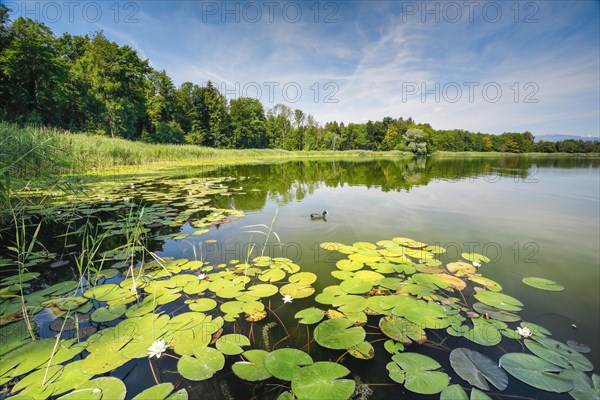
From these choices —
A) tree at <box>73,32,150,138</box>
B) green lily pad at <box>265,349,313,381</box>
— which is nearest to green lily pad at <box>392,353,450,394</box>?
green lily pad at <box>265,349,313,381</box>

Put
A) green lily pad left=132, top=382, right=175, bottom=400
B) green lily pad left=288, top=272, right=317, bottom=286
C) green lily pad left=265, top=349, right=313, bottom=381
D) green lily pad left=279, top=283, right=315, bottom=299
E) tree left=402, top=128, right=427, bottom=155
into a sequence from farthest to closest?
tree left=402, top=128, right=427, bottom=155 → green lily pad left=288, top=272, right=317, bottom=286 → green lily pad left=279, top=283, right=315, bottom=299 → green lily pad left=265, top=349, right=313, bottom=381 → green lily pad left=132, top=382, right=175, bottom=400

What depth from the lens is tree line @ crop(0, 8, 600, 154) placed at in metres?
17.1

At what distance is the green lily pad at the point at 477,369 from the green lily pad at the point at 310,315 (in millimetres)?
805

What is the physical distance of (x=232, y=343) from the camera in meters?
1.48

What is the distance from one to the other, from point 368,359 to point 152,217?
398 centimetres

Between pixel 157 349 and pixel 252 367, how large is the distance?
565 mm

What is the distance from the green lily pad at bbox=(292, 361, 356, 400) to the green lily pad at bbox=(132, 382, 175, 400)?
60cm

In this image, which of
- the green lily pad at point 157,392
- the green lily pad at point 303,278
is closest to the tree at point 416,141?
the green lily pad at point 303,278

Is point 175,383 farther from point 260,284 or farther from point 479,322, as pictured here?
point 479,322

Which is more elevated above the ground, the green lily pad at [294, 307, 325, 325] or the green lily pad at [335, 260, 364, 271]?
the green lily pad at [335, 260, 364, 271]

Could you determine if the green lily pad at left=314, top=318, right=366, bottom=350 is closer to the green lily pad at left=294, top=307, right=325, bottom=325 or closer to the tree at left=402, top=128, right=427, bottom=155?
the green lily pad at left=294, top=307, right=325, bottom=325

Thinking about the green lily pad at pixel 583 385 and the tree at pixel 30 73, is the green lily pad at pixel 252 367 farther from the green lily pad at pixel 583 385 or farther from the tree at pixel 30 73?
the tree at pixel 30 73

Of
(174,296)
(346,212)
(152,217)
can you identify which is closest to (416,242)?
(346,212)

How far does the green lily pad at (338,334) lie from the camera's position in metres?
1.47
